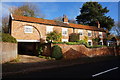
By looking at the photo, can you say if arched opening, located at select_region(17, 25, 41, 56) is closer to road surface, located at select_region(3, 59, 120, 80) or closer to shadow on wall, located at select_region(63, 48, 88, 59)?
shadow on wall, located at select_region(63, 48, 88, 59)

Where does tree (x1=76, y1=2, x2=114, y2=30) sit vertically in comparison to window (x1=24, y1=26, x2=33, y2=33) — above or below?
above

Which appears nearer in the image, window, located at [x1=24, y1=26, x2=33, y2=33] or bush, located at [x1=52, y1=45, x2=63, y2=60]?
bush, located at [x1=52, y1=45, x2=63, y2=60]

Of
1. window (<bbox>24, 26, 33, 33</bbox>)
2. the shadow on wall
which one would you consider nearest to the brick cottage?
window (<bbox>24, 26, 33, 33</bbox>)

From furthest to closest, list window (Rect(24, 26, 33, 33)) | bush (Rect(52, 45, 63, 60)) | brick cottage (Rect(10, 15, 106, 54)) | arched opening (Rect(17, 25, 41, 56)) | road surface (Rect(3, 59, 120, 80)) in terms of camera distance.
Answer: arched opening (Rect(17, 25, 41, 56))
window (Rect(24, 26, 33, 33))
brick cottage (Rect(10, 15, 106, 54))
bush (Rect(52, 45, 63, 60))
road surface (Rect(3, 59, 120, 80))

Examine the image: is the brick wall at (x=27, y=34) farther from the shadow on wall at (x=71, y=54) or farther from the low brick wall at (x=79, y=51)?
the shadow on wall at (x=71, y=54)

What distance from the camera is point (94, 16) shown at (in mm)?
38531

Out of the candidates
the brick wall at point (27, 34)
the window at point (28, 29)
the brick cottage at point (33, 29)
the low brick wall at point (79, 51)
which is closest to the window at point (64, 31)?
the brick cottage at point (33, 29)

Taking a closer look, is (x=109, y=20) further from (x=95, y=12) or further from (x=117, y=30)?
(x=117, y=30)

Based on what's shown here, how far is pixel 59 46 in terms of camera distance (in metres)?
15.3

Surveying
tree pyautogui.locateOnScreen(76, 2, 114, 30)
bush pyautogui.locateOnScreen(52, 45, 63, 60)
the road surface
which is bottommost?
the road surface

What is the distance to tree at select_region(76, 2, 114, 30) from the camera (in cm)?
3741

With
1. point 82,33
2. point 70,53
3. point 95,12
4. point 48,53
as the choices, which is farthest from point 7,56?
point 95,12

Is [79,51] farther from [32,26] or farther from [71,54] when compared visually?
[32,26]

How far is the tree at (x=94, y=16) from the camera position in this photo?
1473 inches
